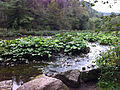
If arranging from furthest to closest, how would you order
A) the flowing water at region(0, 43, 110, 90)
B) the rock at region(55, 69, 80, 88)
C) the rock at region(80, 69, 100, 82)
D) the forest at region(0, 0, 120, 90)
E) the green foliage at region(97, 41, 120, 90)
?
the flowing water at region(0, 43, 110, 90) < the rock at region(80, 69, 100, 82) < the rock at region(55, 69, 80, 88) < the green foliage at region(97, 41, 120, 90) < the forest at region(0, 0, 120, 90)

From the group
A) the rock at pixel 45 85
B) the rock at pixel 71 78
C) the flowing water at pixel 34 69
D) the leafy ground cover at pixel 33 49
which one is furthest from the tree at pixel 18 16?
the rock at pixel 45 85

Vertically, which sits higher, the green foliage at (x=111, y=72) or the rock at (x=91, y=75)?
the green foliage at (x=111, y=72)

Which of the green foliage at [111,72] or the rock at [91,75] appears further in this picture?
the rock at [91,75]

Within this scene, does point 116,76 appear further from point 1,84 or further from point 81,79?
point 1,84

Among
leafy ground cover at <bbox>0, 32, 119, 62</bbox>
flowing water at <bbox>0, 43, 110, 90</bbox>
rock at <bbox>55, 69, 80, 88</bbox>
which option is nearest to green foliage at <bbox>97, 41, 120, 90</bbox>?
rock at <bbox>55, 69, 80, 88</bbox>

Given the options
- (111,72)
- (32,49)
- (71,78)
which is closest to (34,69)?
(32,49)

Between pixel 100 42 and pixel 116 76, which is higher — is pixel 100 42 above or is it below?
below

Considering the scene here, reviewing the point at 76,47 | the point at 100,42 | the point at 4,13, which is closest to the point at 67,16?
the point at 4,13

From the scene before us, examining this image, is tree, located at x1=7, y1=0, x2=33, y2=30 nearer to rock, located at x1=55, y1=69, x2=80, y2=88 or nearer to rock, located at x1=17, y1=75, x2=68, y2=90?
rock, located at x1=55, y1=69, x2=80, y2=88

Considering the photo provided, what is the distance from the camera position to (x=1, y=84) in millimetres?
2221

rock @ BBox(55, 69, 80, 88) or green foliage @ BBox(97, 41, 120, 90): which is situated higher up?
green foliage @ BBox(97, 41, 120, 90)

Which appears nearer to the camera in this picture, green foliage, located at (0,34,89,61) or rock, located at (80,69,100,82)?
rock, located at (80,69,100,82)

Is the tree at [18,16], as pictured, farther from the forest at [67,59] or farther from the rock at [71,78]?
Result: the rock at [71,78]

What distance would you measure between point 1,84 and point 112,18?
87.9 inches
